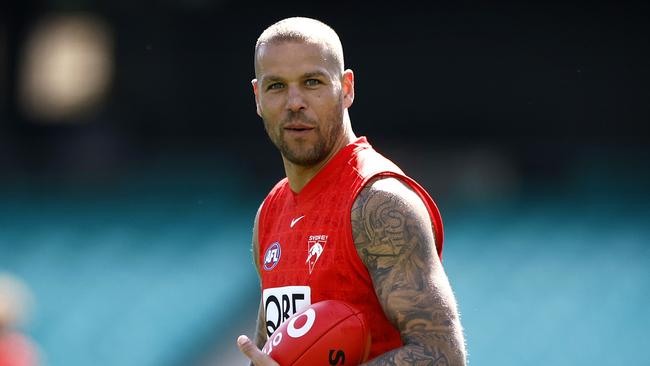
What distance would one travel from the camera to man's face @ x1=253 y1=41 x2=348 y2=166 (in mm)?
3506

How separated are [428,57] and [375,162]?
6961 mm

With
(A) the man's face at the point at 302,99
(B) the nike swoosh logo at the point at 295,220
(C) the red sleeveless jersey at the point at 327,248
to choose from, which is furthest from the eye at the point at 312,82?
(B) the nike swoosh logo at the point at 295,220

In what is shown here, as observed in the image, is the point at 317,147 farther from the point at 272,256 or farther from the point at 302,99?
the point at 272,256

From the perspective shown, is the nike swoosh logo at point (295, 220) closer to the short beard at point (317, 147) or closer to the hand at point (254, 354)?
the short beard at point (317, 147)

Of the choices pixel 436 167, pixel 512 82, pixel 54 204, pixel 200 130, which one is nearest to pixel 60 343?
pixel 54 204

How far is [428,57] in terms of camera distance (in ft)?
33.7

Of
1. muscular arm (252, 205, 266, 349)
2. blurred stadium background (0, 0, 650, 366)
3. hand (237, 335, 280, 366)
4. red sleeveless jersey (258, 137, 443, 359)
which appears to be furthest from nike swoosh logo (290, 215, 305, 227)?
blurred stadium background (0, 0, 650, 366)

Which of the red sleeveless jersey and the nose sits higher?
the nose

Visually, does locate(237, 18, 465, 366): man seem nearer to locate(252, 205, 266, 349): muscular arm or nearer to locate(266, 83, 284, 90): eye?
locate(266, 83, 284, 90): eye

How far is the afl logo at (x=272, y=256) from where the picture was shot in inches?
143

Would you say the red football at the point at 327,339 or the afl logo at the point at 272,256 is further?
the afl logo at the point at 272,256

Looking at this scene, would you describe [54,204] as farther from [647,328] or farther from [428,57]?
[647,328]

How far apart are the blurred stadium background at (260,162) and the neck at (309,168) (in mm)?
4747

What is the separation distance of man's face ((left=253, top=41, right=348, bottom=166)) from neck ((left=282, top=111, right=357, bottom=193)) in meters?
0.03
